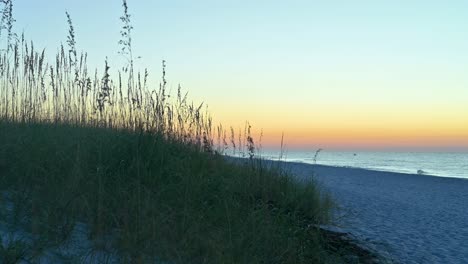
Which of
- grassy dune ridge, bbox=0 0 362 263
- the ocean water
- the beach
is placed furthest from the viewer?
the ocean water

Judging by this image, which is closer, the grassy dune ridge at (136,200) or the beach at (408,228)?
the grassy dune ridge at (136,200)

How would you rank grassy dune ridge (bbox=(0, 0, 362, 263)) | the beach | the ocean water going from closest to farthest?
1. grassy dune ridge (bbox=(0, 0, 362, 263))
2. the beach
3. the ocean water

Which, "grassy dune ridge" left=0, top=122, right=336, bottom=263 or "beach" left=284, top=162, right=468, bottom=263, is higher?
"grassy dune ridge" left=0, top=122, right=336, bottom=263

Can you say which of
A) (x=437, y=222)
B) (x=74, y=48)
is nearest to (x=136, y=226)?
(x=74, y=48)

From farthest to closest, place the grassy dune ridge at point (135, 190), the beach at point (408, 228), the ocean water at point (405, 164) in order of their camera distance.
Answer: the ocean water at point (405, 164) < the beach at point (408, 228) < the grassy dune ridge at point (135, 190)

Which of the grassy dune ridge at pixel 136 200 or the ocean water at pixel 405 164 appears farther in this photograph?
the ocean water at pixel 405 164

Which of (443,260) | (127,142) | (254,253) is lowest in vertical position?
(443,260)

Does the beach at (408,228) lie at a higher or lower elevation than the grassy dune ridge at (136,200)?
lower

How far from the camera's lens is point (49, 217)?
363 centimetres

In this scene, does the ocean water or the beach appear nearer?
the beach

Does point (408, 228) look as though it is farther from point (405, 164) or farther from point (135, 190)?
point (405, 164)

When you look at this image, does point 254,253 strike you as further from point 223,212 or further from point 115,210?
point 115,210

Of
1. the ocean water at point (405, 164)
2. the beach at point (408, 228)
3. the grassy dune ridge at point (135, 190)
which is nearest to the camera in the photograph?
the grassy dune ridge at point (135, 190)

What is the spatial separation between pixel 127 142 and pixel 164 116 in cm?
162
